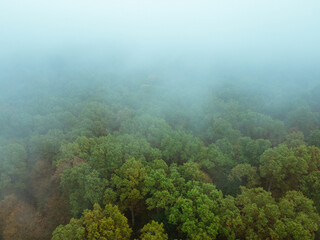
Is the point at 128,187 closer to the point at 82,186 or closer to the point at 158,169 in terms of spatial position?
the point at 158,169

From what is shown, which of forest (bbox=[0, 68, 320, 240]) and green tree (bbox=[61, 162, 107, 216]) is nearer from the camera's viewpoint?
forest (bbox=[0, 68, 320, 240])

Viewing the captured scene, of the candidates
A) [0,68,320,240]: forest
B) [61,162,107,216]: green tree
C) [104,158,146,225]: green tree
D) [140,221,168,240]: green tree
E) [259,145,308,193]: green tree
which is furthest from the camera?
[259,145,308,193]: green tree

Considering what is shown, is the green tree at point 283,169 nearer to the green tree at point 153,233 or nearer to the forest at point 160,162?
the forest at point 160,162

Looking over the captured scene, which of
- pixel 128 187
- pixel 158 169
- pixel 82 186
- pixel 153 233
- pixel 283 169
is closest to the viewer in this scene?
pixel 153 233

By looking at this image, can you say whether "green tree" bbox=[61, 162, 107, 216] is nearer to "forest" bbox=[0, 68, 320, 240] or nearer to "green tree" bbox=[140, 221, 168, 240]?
"forest" bbox=[0, 68, 320, 240]

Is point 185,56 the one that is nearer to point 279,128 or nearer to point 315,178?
point 279,128

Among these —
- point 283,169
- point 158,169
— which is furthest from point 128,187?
point 283,169

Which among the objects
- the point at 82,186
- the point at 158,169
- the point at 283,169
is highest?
the point at 283,169

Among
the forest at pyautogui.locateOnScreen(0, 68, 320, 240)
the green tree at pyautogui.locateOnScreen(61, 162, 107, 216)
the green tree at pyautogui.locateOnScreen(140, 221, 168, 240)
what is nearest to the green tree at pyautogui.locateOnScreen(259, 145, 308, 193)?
the forest at pyautogui.locateOnScreen(0, 68, 320, 240)

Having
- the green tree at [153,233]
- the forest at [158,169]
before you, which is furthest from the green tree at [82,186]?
the green tree at [153,233]
